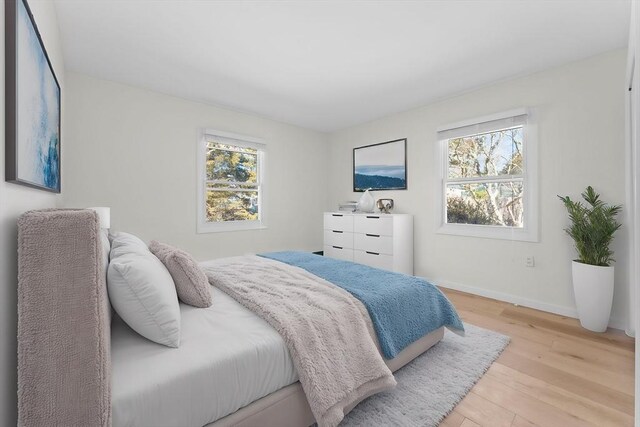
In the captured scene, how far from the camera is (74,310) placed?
80 centimetres

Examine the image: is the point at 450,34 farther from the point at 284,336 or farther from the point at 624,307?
the point at 624,307

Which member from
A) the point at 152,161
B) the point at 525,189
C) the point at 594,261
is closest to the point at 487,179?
the point at 525,189

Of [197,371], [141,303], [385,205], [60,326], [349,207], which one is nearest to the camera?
[60,326]

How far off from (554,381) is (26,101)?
9.98 ft

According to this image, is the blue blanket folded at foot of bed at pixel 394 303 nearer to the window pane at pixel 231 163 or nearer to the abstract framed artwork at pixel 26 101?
the abstract framed artwork at pixel 26 101

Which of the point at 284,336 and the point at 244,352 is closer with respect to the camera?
the point at 244,352

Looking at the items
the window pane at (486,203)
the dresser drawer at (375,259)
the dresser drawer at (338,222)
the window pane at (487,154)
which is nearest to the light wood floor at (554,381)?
the window pane at (486,203)

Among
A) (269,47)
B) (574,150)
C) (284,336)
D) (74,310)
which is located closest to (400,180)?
(574,150)

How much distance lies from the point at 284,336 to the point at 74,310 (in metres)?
0.75

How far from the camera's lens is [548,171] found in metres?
2.81

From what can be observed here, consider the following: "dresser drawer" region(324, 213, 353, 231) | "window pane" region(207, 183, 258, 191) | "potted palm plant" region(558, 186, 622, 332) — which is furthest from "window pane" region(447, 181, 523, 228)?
"window pane" region(207, 183, 258, 191)

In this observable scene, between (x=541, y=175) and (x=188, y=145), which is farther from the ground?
(x=188, y=145)

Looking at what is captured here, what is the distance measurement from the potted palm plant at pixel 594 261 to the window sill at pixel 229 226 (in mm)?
3644

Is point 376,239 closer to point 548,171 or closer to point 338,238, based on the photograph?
point 338,238
